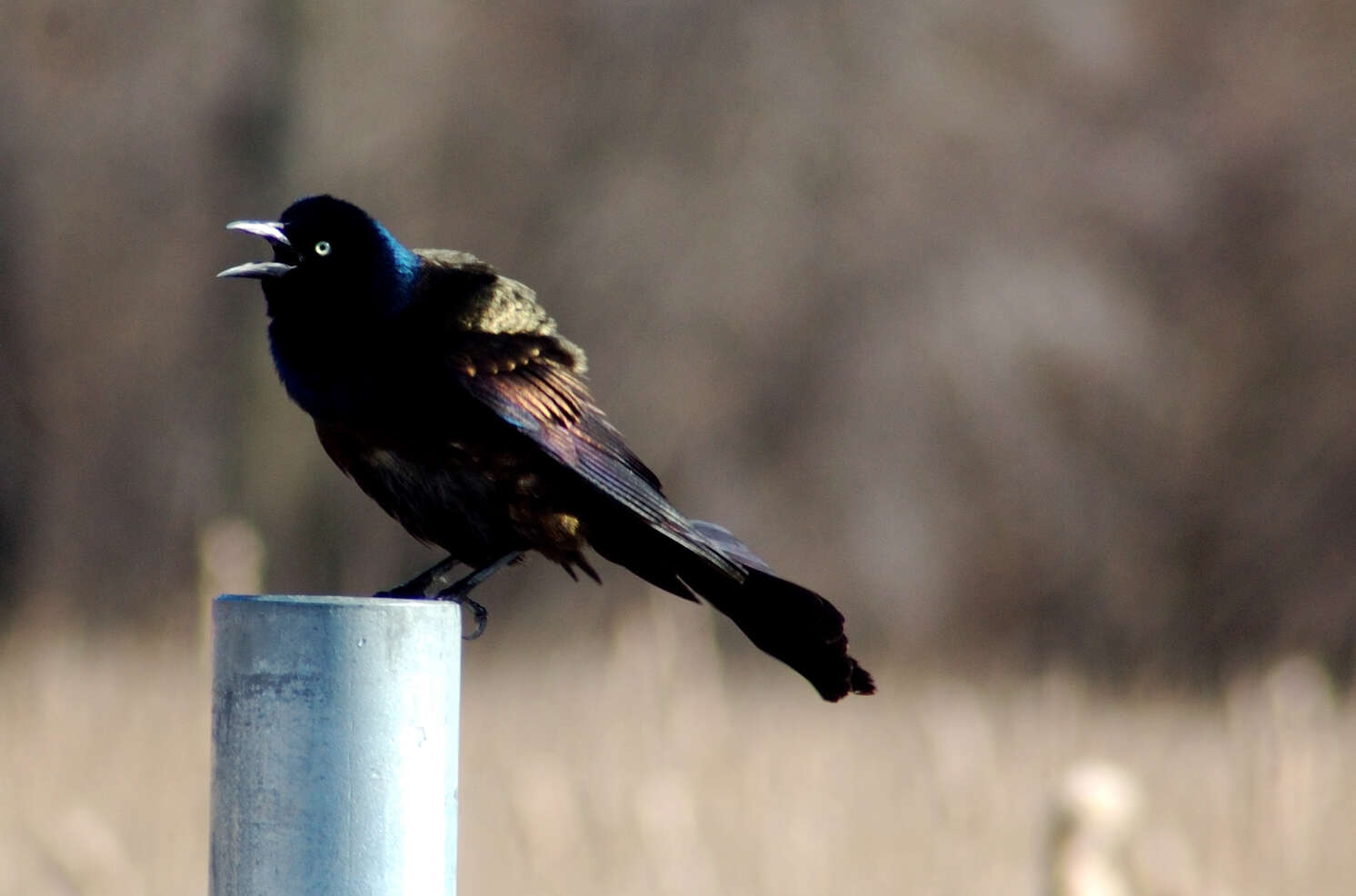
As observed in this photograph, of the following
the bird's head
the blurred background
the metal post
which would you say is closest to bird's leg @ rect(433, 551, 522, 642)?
the bird's head

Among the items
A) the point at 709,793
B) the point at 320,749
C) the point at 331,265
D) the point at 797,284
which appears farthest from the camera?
the point at 797,284

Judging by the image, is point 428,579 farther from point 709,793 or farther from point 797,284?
point 797,284

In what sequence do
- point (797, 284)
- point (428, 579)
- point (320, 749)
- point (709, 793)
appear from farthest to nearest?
point (797, 284) → point (709, 793) → point (428, 579) → point (320, 749)

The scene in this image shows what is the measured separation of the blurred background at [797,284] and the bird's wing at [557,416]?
6343 millimetres

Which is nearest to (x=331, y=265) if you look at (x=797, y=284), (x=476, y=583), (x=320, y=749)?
(x=476, y=583)

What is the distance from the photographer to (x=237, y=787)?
150 centimetres

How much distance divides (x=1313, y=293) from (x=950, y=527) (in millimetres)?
3366

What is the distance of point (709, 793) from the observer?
431 cm

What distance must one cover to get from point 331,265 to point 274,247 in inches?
5.3

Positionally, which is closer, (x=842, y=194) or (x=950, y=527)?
(x=842, y=194)

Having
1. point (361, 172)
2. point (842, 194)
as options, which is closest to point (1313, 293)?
point (842, 194)

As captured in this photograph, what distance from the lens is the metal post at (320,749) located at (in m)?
1.49

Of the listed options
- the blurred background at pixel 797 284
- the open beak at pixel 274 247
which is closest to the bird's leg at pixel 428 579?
the open beak at pixel 274 247

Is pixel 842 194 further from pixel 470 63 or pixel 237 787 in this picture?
pixel 237 787
